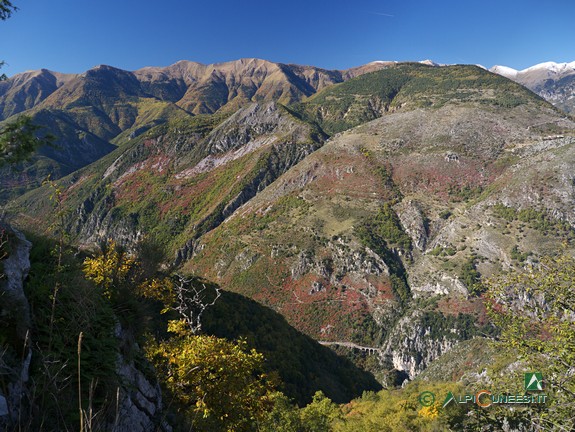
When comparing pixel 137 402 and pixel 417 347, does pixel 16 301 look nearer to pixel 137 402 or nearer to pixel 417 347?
pixel 137 402

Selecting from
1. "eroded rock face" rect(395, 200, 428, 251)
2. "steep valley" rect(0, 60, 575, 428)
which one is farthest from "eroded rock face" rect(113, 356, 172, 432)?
"eroded rock face" rect(395, 200, 428, 251)

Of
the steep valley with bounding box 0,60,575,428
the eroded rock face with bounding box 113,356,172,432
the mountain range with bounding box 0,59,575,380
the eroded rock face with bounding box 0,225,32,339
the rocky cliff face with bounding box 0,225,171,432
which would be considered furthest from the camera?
the mountain range with bounding box 0,59,575,380

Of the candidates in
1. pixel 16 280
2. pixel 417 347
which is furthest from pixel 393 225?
pixel 16 280

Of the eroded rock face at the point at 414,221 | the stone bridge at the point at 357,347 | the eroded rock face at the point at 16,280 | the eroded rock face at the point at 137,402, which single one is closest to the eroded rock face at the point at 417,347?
the stone bridge at the point at 357,347

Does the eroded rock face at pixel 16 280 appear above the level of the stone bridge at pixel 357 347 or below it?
above

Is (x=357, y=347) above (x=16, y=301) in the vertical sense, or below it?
below

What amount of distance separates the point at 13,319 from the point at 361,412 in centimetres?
3905

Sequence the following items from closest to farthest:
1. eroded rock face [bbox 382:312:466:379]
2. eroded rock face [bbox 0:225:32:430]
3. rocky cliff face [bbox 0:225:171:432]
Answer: rocky cliff face [bbox 0:225:171:432] < eroded rock face [bbox 0:225:32:430] < eroded rock face [bbox 382:312:466:379]

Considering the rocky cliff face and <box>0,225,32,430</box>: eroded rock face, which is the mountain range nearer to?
<box>0,225,32,430</box>: eroded rock face

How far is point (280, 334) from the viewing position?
61.0m

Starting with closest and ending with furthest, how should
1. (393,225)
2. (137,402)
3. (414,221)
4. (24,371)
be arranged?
(24,371) → (137,402) → (393,225) → (414,221)

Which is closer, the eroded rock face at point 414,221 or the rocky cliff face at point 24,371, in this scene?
the rocky cliff face at point 24,371

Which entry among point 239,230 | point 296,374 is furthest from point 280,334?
point 239,230

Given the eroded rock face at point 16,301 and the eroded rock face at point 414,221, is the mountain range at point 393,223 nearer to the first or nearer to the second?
the eroded rock face at point 414,221
